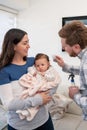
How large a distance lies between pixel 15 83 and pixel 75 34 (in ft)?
1.78

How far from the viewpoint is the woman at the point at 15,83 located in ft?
4.23

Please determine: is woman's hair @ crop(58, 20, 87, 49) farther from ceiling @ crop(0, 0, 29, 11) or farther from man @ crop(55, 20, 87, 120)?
ceiling @ crop(0, 0, 29, 11)

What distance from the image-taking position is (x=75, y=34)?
119 cm

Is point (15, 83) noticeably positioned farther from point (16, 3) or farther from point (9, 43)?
point (16, 3)

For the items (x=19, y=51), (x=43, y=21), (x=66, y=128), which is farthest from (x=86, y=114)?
(x=43, y=21)

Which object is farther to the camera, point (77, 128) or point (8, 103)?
point (77, 128)

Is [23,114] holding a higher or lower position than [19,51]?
lower

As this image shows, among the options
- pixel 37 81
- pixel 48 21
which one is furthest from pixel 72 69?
pixel 48 21

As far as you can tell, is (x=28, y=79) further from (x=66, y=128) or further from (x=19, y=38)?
(x=66, y=128)

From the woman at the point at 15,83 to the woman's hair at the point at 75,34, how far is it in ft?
1.14

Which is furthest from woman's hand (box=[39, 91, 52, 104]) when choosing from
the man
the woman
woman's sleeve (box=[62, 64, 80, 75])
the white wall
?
the white wall

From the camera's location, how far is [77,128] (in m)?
2.29

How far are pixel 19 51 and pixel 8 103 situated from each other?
0.39m

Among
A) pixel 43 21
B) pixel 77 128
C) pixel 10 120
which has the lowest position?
pixel 77 128
